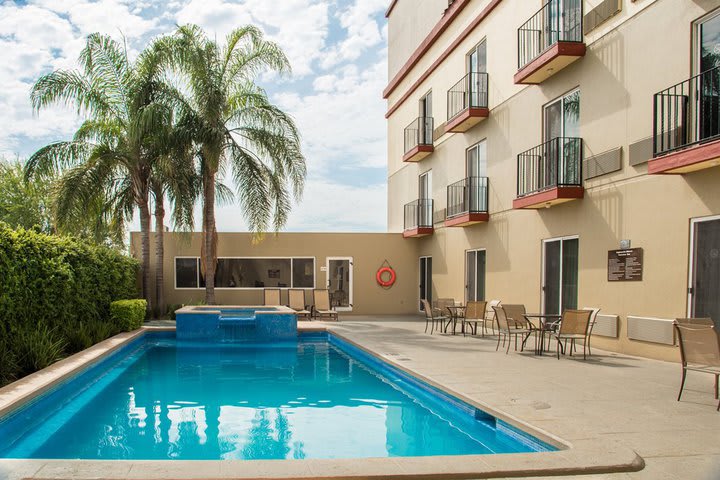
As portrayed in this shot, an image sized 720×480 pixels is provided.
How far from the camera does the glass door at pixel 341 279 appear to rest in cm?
2136

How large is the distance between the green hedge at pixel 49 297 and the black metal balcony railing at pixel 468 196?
9.08 metres

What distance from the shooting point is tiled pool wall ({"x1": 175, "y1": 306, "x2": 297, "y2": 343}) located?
14727mm

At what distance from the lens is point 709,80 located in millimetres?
8617

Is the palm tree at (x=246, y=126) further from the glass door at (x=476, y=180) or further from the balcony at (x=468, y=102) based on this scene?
the glass door at (x=476, y=180)

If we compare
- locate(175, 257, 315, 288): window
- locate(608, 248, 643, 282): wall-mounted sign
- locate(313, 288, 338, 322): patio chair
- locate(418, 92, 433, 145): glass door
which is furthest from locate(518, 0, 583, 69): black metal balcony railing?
locate(175, 257, 315, 288): window

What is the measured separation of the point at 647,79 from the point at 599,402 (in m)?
5.84

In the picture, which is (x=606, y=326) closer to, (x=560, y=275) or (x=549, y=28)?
(x=560, y=275)

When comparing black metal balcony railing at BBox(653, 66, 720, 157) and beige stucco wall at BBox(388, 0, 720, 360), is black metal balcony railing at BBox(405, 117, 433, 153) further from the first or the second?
black metal balcony railing at BBox(653, 66, 720, 157)

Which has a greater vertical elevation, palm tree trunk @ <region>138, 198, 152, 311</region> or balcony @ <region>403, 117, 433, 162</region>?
balcony @ <region>403, 117, 433, 162</region>

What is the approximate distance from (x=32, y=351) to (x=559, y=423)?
7.23 m

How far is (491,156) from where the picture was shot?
1536 cm

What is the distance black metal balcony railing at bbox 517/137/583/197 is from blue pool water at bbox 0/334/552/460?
5151 millimetres

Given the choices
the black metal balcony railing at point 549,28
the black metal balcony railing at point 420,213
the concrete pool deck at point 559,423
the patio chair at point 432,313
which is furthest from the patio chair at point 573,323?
the black metal balcony railing at point 420,213

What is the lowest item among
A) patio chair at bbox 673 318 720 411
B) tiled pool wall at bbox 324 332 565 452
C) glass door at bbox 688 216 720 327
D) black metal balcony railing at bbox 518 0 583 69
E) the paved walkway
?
tiled pool wall at bbox 324 332 565 452
